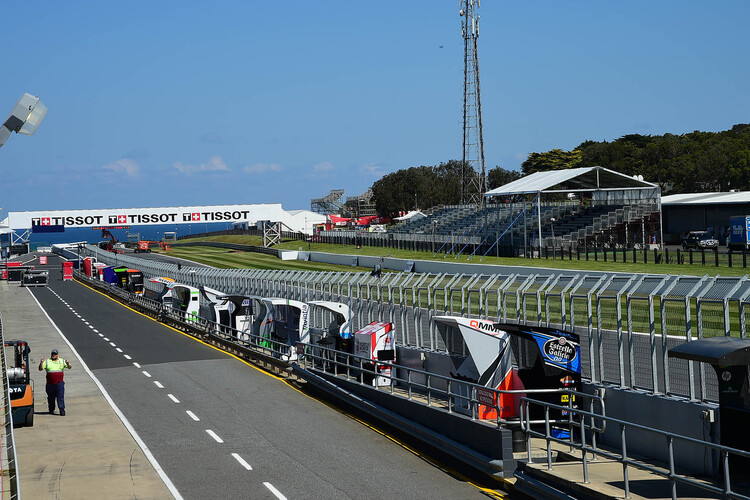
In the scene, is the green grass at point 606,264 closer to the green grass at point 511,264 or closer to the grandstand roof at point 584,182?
the green grass at point 511,264

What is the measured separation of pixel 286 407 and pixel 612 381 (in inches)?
377

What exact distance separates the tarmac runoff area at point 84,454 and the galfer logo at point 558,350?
790 centimetres

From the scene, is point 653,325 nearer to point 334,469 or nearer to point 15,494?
point 334,469

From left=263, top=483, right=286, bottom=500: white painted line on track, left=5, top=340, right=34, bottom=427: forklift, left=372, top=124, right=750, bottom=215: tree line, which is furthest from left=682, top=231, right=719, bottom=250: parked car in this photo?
left=263, top=483, right=286, bottom=500: white painted line on track

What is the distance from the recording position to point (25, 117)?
11.2 meters

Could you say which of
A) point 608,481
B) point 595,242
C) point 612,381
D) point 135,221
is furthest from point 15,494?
point 135,221

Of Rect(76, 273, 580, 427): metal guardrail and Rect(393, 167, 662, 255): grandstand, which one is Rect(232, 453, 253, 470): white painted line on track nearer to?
Rect(76, 273, 580, 427): metal guardrail

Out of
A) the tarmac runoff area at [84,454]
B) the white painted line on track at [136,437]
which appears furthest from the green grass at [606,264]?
the tarmac runoff area at [84,454]

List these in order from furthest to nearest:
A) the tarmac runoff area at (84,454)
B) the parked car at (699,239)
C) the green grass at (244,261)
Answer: the green grass at (244,261)
the parked car at (699,239)
the tarmac runoff area at (84,454)

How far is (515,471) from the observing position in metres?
15.9

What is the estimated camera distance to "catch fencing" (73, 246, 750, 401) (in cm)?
1691

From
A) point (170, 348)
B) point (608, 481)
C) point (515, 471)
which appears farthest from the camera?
point (170, 348)

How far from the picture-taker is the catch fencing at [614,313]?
55.5 feet

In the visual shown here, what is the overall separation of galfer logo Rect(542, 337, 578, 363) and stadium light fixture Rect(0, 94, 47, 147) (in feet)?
36.4
